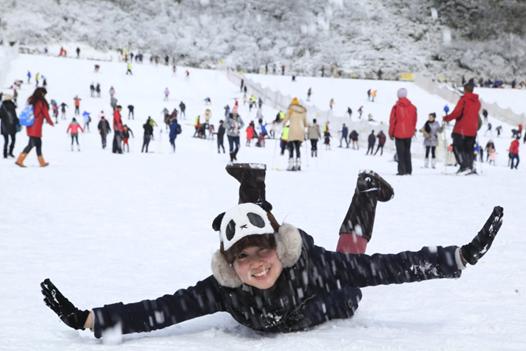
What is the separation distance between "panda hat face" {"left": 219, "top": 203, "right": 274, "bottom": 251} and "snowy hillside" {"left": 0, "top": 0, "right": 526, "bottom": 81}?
221 ft

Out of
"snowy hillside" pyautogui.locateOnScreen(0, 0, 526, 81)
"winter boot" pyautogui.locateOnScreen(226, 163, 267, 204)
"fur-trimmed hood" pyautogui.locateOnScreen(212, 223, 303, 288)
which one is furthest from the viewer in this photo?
"snowy hillside" pyautogui.locateOnScreen(0, 0, 526, 81)

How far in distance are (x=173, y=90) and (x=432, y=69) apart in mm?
35694

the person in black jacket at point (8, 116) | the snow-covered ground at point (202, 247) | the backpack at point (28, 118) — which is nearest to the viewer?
the snow-covered ground at point (202, 247)

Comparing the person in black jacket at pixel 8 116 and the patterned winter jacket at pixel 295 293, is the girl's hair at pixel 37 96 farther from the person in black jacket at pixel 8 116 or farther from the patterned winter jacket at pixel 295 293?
the patterned winter jacket at pixel 295 293

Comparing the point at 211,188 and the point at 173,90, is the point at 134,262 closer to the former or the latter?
the point at 211,188

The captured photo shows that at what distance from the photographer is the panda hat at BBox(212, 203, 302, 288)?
2.37 metres

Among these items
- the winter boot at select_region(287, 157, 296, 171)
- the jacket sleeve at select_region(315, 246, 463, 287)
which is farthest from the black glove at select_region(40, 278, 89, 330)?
the winter boot at select_region(287, 157, 296, 171)

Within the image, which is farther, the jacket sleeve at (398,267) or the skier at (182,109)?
the skier at (182,109)

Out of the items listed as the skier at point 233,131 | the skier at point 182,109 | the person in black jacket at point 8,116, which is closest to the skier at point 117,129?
the skier at point 233,131

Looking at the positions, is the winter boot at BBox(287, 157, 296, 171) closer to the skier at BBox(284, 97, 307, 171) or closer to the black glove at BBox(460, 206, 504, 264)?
the skier at BBox(284, 97, 307, 171)

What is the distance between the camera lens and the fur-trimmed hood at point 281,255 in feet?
7.93

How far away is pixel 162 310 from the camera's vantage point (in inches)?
102

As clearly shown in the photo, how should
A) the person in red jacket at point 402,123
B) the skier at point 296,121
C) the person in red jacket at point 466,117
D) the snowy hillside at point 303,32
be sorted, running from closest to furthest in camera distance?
the person in red jacket at point 466,117
the person in red jacket at point 402,123
the skier at point 296,121
the snowy hillside at point 303,32

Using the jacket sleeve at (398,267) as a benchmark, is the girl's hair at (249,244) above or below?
above
